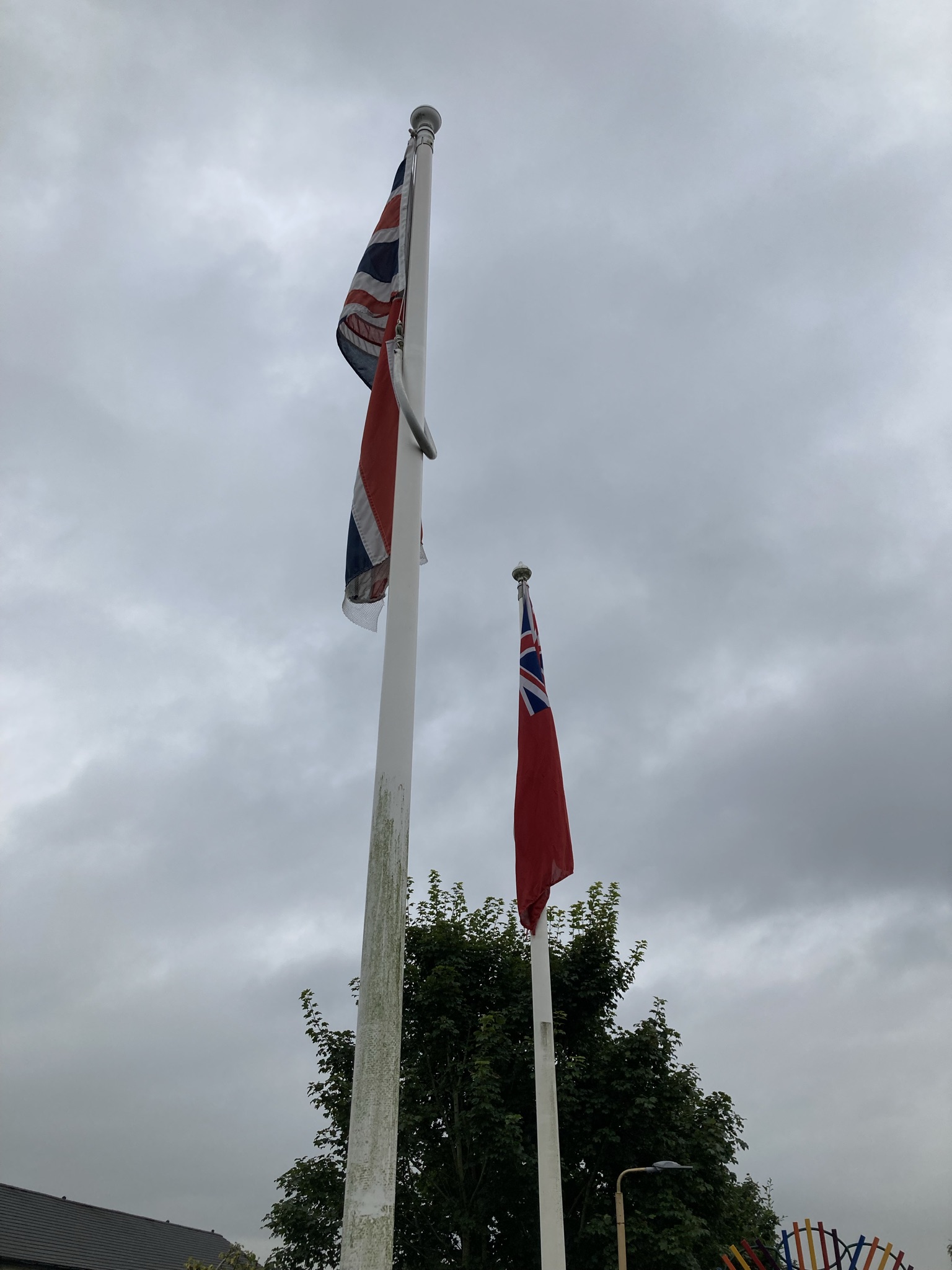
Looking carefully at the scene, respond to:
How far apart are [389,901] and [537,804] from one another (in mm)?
8289

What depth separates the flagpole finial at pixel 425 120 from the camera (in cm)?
971

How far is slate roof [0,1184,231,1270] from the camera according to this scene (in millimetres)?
52156

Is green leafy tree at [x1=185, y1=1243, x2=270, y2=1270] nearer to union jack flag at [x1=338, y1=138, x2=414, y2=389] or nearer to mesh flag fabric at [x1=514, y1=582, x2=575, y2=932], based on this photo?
mesh flag fabric at [x1=514, y1=582, x2=575, y2=932]

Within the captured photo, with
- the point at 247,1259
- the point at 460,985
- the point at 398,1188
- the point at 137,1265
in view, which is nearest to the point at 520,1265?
the point at 398,1188

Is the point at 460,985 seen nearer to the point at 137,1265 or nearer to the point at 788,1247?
the point at 788,1247

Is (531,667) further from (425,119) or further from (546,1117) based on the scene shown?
(425,119)

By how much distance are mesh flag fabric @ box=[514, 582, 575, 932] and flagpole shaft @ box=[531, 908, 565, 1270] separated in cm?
36

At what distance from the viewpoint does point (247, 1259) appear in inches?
1216

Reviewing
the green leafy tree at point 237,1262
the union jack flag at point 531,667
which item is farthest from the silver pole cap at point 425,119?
the green leafy tree at point 237,1262

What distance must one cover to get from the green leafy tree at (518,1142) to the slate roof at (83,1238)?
37.2 metres

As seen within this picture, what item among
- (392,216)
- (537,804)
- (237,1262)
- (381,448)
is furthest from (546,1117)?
(237,1262)

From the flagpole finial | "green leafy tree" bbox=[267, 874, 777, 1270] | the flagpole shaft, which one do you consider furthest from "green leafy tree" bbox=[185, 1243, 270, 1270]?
the flagpole finial

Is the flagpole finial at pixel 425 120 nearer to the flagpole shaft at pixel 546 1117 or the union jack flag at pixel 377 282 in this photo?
the union jack flag at pixel 377 282

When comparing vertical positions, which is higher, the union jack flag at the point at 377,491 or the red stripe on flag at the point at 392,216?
the red stripe on flag at the point at 392,216
